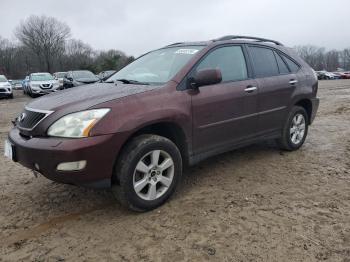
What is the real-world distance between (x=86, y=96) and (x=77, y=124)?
1.64 ft

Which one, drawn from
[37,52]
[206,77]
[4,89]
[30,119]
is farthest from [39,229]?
[37,52]

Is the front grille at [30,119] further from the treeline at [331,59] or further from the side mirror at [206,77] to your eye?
the treeline at [331,59]

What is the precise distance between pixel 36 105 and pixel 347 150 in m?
4.44

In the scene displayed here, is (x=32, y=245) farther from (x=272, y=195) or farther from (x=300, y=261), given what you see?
(x=272, y=195)

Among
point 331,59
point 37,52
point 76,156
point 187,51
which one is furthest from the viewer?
point 331,59

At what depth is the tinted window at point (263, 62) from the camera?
455cm

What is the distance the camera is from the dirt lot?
8.78 feet

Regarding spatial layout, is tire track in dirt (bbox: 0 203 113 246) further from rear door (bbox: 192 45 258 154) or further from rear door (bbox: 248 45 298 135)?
rear door (bbox: 248 45 298 135)

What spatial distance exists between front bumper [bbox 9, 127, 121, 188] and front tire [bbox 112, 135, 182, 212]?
0.40 ft

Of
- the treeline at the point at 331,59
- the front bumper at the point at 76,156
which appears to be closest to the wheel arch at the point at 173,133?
the front bumper at the point at 76,156

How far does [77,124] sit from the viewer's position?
2.95 meters

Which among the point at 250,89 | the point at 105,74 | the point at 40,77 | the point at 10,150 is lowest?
the point at 10,150

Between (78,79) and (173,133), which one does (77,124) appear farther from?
(78,79)

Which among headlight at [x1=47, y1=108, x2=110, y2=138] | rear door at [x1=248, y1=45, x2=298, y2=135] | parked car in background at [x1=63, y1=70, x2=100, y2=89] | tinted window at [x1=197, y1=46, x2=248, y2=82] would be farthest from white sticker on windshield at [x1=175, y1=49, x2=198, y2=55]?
parked car in background at [x1=63, y1=70, x2=100, y2=89]
